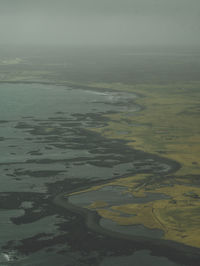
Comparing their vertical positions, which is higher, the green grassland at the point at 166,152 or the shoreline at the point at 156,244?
the green grassland at the point at 166,152

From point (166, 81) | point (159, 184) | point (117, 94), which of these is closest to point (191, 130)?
point (159, 184)

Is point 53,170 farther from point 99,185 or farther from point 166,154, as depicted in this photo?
point 166,154

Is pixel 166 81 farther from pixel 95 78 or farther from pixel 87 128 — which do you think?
pixel 87 128

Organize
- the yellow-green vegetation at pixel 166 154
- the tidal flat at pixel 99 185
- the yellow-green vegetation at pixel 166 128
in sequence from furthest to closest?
the yellow-green vegetation at pixel 166 128
the yellow-green vegetation at pixel 166 154
the tidal flat at pixel 99 185

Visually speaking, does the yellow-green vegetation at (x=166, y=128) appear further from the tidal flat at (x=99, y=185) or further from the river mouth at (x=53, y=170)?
the river mouth at (x=53, y=170)

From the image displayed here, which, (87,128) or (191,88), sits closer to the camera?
(87,128)

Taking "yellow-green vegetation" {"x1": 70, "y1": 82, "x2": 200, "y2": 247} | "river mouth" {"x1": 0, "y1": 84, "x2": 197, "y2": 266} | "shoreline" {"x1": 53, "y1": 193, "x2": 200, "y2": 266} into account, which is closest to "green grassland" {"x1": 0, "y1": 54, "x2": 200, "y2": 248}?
"yellow-green vegetation" {"x1": 70, "y1": 82, "x2": 200, "y2": 247}

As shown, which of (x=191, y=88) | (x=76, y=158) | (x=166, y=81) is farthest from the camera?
(x=166, y=81)

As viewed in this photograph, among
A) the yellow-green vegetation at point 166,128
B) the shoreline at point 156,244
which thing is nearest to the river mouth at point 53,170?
the shoreline at point 156,244

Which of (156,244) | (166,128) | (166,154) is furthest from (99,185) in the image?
(166,128)
